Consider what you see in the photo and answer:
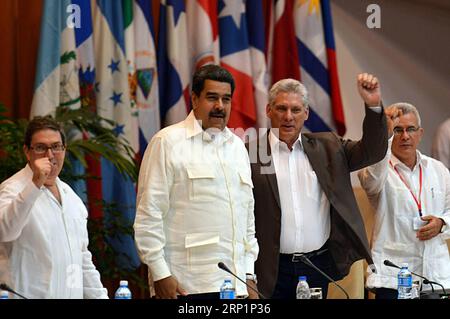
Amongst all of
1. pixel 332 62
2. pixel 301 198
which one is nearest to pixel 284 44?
pixel 332 62

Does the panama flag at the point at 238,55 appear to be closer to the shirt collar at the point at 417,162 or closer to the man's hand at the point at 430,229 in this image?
the shirt collar at the point at 417,162

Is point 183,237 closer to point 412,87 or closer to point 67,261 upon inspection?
point 67,261

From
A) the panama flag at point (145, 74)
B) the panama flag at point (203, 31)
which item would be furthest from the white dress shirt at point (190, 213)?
the panama flag at point (203, 31)

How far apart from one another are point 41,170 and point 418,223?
2157mm

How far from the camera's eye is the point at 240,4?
7141 millimetres

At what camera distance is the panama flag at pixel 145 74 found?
265 inches

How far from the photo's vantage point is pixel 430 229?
5152mm

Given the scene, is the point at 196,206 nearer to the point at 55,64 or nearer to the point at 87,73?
the point at 55,64

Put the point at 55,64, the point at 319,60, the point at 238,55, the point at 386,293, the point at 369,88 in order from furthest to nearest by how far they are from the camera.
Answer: the point at 319,60 < the point at 238,55 < the point at 55,64 < the point at 386,293 < the point at 369,88

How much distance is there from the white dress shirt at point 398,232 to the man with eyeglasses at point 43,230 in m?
1.62

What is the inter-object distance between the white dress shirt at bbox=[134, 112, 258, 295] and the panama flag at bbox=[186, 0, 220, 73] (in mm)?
2629

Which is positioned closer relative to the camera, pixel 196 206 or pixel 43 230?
pixel 43 230

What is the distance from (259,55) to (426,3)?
1.51 meters

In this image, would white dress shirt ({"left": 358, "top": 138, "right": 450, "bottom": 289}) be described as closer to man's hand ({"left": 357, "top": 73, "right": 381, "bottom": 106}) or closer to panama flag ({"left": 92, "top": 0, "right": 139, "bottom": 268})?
man's hand ({"left": 357, "top": 73, "right": 381, "bottom": 106})
